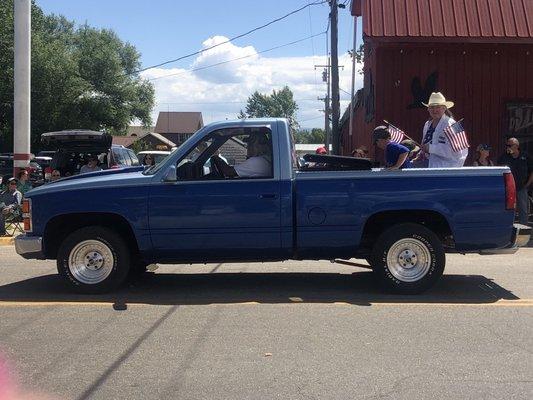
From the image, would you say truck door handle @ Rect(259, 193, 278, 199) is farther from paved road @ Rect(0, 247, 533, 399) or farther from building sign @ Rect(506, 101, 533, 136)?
building sign @ Rect(506, 101, 533, 136)

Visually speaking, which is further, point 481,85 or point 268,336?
point 481,85

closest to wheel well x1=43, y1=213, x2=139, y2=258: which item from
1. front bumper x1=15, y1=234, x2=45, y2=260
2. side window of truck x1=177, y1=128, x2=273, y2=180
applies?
front bumper x1=15, y1=234, x2=45, y2=260

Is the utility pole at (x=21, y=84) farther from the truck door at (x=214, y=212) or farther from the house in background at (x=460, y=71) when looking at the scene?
the truck door at (x=214, y=212)

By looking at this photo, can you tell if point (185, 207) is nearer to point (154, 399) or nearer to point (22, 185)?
point (154, 399)

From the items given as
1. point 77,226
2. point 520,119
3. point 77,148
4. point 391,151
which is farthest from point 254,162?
point 77,148

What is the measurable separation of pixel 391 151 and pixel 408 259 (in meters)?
1.29

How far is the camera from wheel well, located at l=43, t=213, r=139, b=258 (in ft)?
21.7

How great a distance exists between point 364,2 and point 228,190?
830 centimetres

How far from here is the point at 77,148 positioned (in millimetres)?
19062

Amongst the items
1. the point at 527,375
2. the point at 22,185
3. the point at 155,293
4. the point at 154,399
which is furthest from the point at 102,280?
the point at 22,185

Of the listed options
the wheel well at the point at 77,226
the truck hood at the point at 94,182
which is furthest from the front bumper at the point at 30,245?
the truck hood at the point at 94,182

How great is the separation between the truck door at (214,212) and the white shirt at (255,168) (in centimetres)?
5

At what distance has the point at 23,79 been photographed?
15188 millimetres

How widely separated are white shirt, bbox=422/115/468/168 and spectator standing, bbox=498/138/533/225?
405cm
